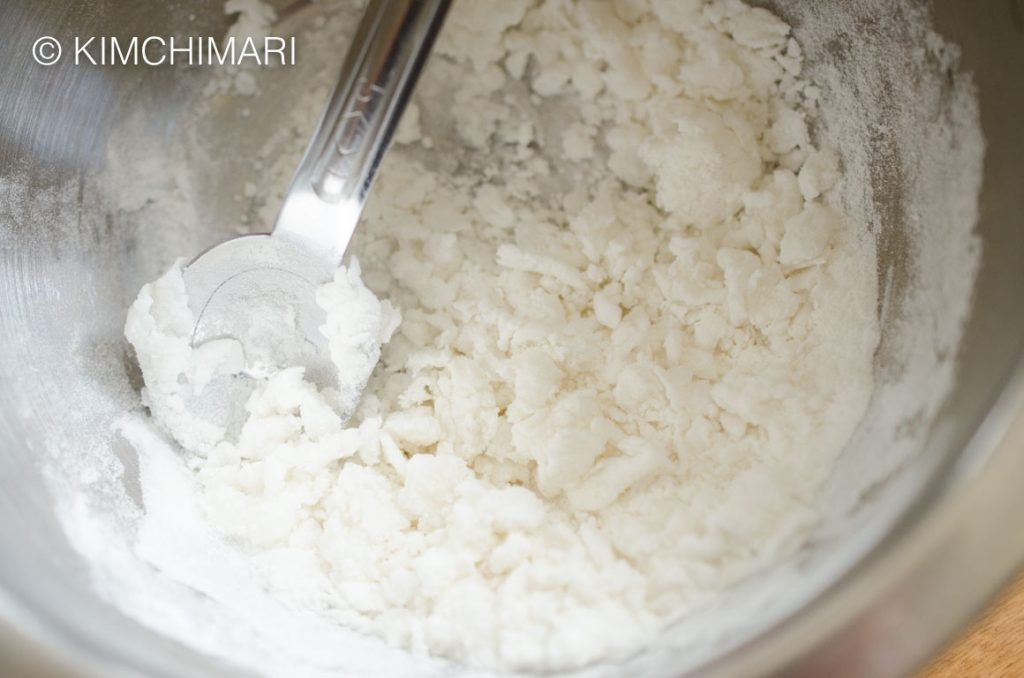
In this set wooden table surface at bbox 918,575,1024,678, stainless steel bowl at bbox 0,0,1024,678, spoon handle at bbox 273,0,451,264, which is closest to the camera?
stainless steel bowl at bbox 0,0,1024,678

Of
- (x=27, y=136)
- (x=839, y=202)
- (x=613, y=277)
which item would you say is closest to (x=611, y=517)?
(x=613, y=277)

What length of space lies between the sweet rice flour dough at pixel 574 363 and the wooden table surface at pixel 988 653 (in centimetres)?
26

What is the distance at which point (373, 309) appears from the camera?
1.11 meters

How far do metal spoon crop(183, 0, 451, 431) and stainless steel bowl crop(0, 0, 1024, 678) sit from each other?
5.4 inches

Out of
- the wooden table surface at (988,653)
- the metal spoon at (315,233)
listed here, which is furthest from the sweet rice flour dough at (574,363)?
the wooden table surface at (988,653)

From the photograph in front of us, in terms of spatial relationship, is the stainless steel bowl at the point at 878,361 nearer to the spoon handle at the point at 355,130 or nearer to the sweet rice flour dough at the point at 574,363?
the sweet rice flour dough at the point at 574,363

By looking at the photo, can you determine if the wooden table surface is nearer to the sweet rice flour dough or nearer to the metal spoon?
the sweet rice flour dough

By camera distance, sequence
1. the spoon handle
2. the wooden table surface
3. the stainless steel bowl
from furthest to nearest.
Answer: the spoon handle, the wooden table surface, the stainless steel bowl

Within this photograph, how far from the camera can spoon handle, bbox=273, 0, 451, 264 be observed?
1080 millimetres

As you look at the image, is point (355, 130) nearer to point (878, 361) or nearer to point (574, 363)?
point (574, 363)

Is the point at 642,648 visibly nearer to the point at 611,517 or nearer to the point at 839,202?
the point at 611,517

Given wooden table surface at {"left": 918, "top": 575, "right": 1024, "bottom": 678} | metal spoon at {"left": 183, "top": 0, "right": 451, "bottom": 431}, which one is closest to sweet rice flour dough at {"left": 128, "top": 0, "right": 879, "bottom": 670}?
metal spoon at {"left": 183, "top": 0, "right": 451, "bottom": 431}

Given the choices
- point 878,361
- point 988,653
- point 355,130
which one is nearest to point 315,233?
point 355,130

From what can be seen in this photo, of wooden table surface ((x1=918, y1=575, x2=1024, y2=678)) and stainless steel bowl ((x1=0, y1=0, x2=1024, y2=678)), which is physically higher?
stainless steel bowl ((x1=0, y1=0, x2=1024, y2=678))
